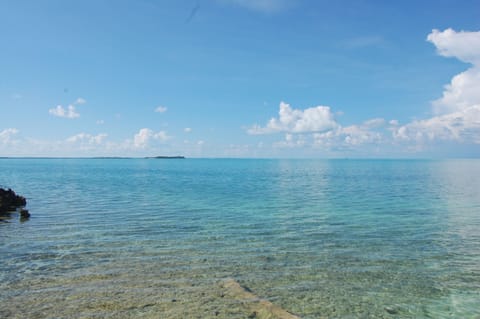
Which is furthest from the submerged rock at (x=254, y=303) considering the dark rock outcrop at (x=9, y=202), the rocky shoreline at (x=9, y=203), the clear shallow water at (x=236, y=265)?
the dark rock outcrop at (x=9, y=202)

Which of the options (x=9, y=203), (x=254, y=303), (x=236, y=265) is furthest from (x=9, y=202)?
(x=254, y=303)

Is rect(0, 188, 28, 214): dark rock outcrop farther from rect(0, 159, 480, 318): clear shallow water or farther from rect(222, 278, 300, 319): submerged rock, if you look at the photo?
rect(222, 278, 300, 319): submerged rock

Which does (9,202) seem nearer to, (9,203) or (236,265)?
(9,203)

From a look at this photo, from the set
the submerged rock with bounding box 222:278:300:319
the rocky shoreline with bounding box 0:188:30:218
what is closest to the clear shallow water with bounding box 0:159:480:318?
the submerged rock with bounding box 222:278:300:319

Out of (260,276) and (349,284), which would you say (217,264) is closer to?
(260,276)

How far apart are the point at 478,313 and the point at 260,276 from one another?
699 cm

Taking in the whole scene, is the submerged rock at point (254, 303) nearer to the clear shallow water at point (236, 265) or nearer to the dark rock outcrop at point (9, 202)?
the clear shallow water at point (236, 265)

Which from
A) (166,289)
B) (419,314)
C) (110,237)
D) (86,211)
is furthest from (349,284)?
(86,211)

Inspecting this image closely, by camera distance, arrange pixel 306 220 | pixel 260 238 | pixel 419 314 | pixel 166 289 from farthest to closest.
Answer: pixel 306 220 → pixel 260 238 → pixel 166 289 → pixel 419 314

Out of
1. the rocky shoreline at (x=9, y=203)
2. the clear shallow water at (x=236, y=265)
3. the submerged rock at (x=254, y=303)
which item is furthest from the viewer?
the rocky shoreline at (x=9, y=203)

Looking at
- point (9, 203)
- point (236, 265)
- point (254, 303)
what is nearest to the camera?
point (254, 303)

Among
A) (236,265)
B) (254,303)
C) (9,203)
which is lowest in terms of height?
(236,265)

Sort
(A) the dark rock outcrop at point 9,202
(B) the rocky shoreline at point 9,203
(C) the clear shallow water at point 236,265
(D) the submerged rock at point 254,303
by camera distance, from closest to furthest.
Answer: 1. (D) the submerged rock at point 254,303
2. (C) the clear shallow water at point 236,265
3. (B) the rocky shoreline at point 9,203
4. (A) the dark rock outcrop at point 9,202

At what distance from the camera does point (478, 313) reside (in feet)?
32.2
